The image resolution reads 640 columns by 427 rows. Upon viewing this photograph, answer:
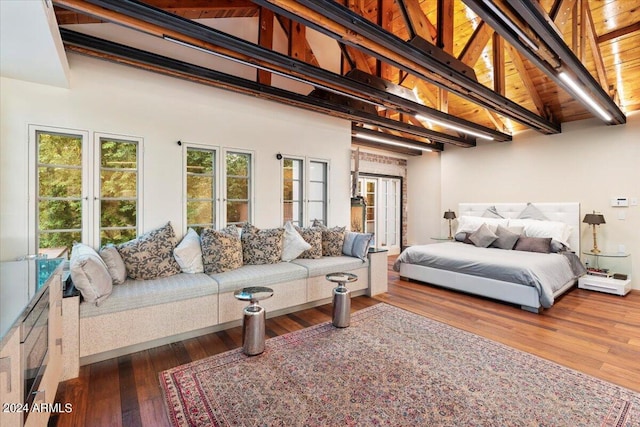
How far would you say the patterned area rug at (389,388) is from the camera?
6.06 ft

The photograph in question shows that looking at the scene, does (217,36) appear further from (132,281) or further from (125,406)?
(125,406)

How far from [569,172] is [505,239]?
1710 mm

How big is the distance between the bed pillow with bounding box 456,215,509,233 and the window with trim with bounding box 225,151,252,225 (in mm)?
4250

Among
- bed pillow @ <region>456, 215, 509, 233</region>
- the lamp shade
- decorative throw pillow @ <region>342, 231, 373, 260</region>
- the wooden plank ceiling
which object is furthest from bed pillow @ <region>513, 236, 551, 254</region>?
decorative throw pillow @ <region>342, 231, 373, 260</region>

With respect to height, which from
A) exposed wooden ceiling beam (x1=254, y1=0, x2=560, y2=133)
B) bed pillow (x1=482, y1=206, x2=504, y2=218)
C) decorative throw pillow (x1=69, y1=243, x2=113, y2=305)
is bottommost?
decorative throw pillow (x1=69, y1=243, x2=113, y2=305)

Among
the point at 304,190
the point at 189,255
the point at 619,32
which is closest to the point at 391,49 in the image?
the point at 304,190

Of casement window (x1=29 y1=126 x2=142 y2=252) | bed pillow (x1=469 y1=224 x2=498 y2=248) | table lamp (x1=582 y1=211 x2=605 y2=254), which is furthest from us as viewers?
bed pillow (x1=469 y1=224 x2=498 y2=248)

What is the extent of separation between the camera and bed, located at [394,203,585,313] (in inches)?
147

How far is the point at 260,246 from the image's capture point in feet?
12.3

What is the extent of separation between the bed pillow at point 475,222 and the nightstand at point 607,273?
51.7 inches

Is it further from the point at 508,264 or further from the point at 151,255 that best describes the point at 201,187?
the point at 508,264

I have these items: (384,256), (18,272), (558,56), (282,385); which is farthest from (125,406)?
(558,56)

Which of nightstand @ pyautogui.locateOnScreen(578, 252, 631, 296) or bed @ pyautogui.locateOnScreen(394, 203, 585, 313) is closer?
bed @ pyautogui.locateOnScreen(394, 203, 585, 313)

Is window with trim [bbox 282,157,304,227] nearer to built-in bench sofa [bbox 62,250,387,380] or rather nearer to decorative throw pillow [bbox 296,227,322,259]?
decorative throw pillow [bbox 296,227,322,259]
